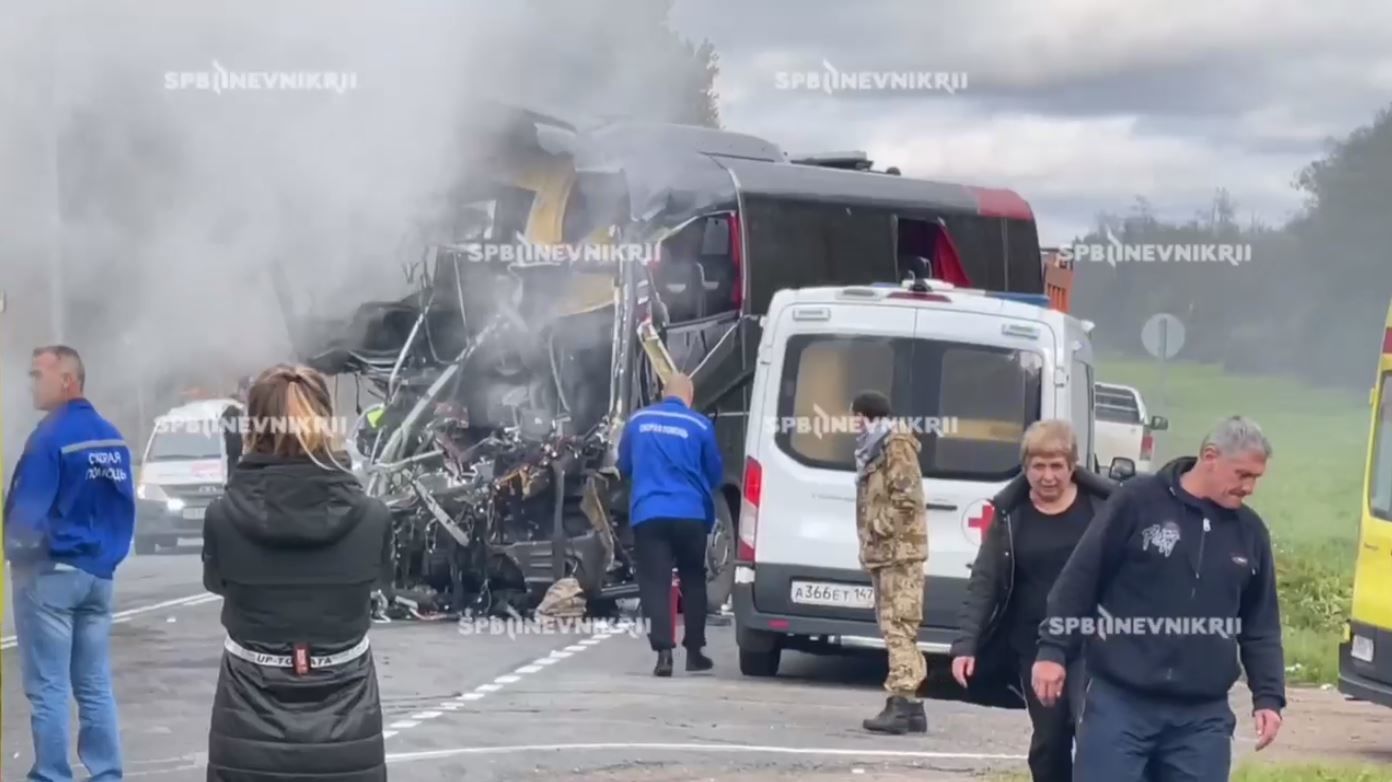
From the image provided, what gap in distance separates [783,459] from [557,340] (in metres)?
2.71

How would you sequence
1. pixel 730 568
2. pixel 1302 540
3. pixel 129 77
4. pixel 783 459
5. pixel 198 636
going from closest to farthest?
pixel 129 77 → pixel 783 459 → pixel 198 636 → pixel 730 568 → pixel 1302 540

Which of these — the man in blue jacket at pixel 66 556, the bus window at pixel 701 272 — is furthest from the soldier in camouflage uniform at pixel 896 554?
the bus window at pixel 701 272

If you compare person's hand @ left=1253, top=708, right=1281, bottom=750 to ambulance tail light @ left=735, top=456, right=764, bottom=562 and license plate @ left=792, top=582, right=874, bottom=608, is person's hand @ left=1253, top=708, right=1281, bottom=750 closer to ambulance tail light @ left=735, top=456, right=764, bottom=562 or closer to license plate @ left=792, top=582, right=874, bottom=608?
A: license plate @ left=792, top=582, right=874, bottom=608

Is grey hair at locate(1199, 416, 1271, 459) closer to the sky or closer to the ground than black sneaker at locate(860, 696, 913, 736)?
closer to the sky

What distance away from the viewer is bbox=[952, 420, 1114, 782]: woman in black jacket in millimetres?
7070

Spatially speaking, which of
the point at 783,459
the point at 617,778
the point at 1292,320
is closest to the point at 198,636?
the point at 783,459

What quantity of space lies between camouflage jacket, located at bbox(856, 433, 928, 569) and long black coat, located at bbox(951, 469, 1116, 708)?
3004 millimetres

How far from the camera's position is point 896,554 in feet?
33.8

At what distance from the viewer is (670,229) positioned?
48.3ft

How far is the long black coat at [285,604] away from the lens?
5.28 m

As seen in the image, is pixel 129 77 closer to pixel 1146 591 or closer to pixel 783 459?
pixel 783 459

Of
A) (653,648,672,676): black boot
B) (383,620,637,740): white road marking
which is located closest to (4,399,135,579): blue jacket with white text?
(383,620,637,740): white road marking

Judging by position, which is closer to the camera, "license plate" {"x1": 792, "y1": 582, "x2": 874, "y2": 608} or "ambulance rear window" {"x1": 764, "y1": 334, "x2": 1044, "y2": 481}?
"license plate" {"x1": 792, "y1": 582, "x2": 874, "y2": 608}

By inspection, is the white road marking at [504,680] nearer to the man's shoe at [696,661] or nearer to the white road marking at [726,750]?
the white road marking at [726,750]
